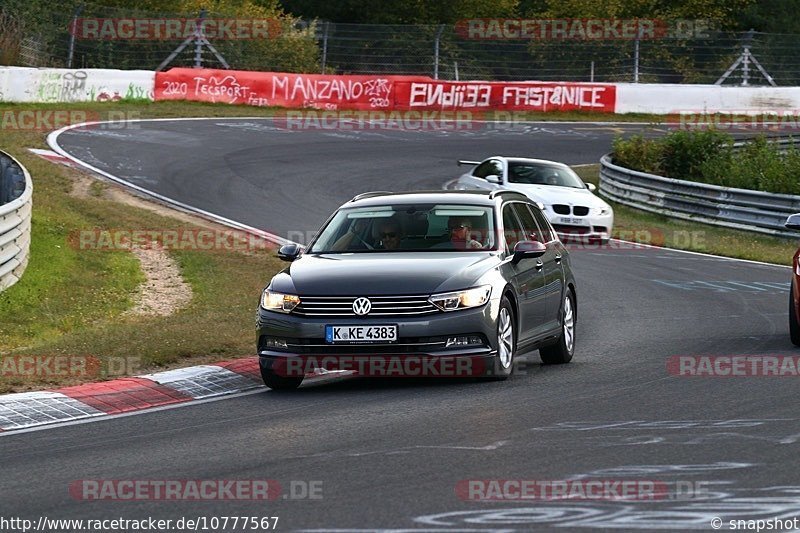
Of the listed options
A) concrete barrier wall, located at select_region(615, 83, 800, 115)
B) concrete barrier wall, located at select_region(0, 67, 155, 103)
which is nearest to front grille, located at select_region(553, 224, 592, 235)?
concrete barrier wall, located at select_region(0, 67, 155, 103)

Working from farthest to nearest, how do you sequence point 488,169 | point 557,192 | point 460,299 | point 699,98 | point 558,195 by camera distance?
1. point 699,98
2. point 488,169
3. point 557,192
4. point 558,195
5. point 460,299

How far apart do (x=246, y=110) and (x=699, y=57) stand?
1403cm

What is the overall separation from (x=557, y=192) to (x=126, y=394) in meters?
15.3

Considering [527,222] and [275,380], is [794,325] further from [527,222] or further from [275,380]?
[275,380]

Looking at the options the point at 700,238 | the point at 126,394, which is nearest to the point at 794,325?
the point at 126,394

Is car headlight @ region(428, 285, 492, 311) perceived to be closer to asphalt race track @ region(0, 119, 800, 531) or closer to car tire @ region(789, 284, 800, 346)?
asphalt race track @ region(0, 119, 800, 531)

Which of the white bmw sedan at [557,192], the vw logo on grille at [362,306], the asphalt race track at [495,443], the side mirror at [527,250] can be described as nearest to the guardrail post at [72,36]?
the white bmw sedan at [557,192]

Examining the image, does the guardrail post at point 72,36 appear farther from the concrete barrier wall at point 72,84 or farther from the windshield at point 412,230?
the windshield at point 412,230

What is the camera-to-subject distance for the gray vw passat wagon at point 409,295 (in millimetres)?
11055

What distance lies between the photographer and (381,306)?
1105 centimetres

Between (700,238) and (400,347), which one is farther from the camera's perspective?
(700,238)

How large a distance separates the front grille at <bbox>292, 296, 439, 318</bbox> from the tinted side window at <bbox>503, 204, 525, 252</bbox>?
1.55 meters

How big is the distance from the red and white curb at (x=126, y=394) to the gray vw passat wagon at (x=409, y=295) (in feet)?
1.86

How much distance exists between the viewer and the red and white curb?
33.4 feet
